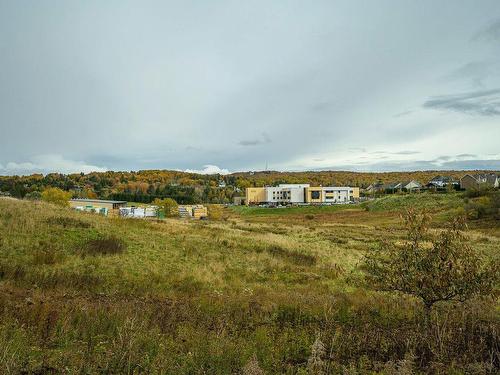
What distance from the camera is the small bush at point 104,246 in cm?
1734

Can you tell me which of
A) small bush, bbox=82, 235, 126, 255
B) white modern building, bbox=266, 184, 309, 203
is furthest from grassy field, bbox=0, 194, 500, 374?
white modern building, bbox=266, 184, 309, 203

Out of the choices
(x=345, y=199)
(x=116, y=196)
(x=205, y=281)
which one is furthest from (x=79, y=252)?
(x=116, y=196)

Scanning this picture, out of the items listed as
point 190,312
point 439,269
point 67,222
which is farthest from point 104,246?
point 439,269

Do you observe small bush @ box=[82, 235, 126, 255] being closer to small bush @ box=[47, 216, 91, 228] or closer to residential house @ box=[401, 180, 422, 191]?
small bush @ box=[47, 216, 91, 228]

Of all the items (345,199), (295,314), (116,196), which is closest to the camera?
(295,314)

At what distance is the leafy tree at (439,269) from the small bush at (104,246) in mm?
13155

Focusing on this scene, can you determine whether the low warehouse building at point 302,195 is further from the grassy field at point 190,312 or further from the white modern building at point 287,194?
the grassy field at point 190,312

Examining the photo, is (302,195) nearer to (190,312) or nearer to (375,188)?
(375,188)

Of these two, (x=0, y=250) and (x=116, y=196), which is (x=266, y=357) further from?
(x=116, y=196)

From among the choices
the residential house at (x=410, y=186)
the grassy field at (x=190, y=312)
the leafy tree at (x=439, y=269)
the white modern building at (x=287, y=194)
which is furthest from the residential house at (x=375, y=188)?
the leafy tree at (x=439, y=269)

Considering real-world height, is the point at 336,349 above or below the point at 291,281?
above

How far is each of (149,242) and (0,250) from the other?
705cm

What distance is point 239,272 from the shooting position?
17.2 meters

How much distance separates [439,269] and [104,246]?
14.8 m
